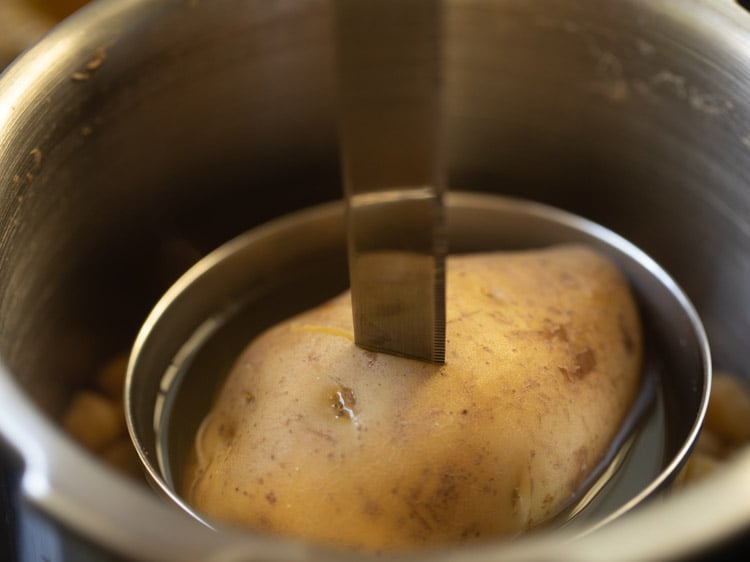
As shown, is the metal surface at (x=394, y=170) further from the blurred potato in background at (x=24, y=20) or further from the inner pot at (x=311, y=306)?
the blurred potato in background at (x=24, y=20)

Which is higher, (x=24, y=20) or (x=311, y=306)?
(x=24, y=20)

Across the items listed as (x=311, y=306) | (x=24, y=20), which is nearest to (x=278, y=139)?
(x=311, y=306)

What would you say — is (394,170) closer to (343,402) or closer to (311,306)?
(343,402)

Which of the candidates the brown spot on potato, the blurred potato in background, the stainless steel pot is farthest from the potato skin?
the blurred potato in background

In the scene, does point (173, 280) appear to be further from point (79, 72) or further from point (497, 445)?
point (497, 445)

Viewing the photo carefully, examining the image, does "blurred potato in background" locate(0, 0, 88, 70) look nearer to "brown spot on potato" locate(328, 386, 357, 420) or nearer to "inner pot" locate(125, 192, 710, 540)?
"inner pot" locate(125, 192, 710, 540)

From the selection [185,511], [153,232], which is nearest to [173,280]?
[153,232]
